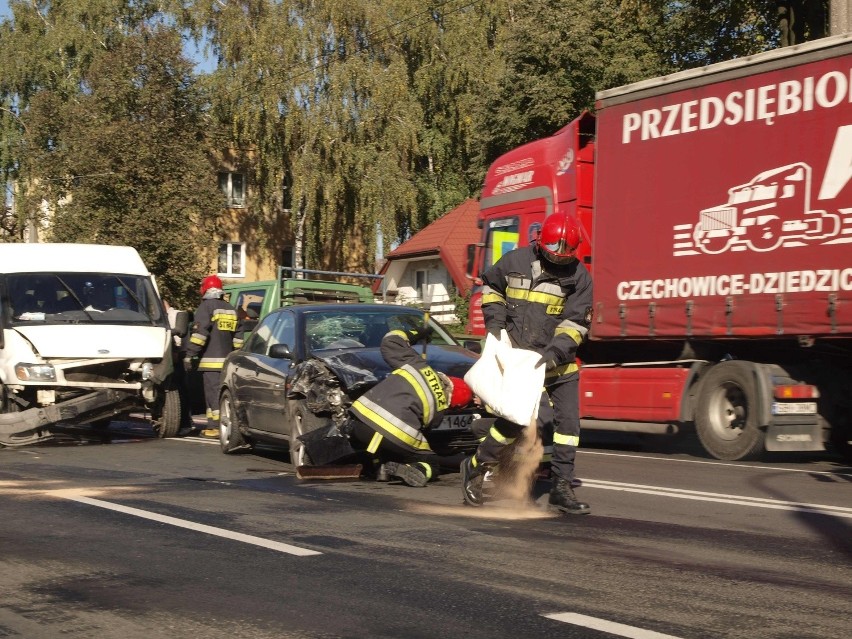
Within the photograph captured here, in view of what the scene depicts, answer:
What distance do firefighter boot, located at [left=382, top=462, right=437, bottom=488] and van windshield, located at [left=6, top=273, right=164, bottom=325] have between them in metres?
6.56

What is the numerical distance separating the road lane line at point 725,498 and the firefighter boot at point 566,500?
1.35 m

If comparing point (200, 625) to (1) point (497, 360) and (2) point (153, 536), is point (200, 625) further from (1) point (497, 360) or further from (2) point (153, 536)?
(1) point (497, 360)

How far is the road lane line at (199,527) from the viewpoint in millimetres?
6746

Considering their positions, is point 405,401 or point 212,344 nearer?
point 405,401

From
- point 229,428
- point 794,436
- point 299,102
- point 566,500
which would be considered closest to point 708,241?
point 794,436

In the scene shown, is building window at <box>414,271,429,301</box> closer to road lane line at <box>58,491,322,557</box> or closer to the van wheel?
the van wheel

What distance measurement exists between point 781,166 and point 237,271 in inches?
1796

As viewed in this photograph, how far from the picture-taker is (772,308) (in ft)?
37.9

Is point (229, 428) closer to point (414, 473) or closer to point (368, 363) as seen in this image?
point (368, 363)

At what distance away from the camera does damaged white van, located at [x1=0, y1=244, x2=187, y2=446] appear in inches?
560

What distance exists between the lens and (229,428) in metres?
13.1

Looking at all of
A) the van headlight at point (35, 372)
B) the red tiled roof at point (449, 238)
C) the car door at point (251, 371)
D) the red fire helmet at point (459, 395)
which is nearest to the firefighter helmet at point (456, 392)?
the red fire helmet at point (459, 395)

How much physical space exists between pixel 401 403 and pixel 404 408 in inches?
1.7

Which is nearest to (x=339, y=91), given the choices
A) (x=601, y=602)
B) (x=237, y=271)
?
(x=237, y=271)
